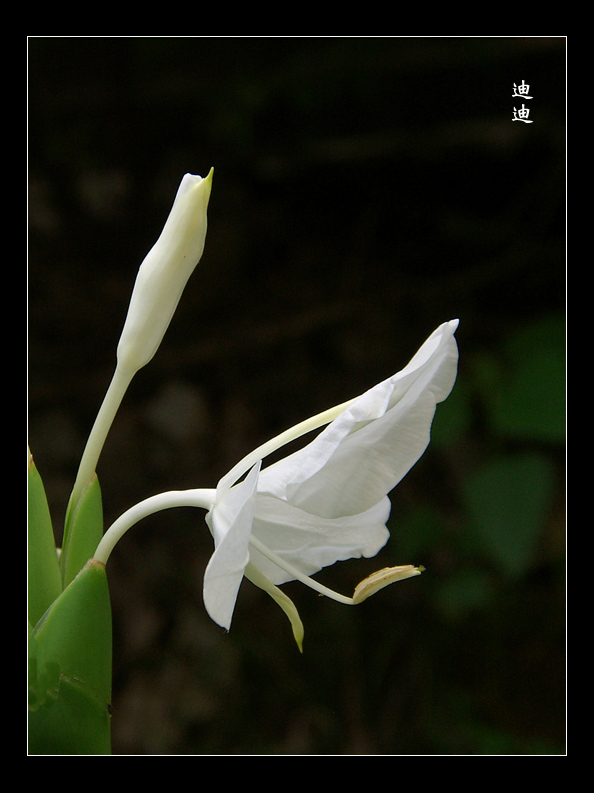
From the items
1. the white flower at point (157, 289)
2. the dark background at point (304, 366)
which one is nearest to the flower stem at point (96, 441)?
Answer: the white flower at point (157, 289)

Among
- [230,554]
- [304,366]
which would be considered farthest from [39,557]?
[304,366]

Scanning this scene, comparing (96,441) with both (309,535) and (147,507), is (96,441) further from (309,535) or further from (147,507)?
(309,535)

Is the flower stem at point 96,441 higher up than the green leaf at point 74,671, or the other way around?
the flower stem at point 96,441

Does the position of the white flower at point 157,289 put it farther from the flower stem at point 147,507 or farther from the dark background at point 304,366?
the dark background at point 304,366

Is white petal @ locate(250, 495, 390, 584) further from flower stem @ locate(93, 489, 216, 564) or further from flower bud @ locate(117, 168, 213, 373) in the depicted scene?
flower bud @ locate(117, 168, 213, 373)

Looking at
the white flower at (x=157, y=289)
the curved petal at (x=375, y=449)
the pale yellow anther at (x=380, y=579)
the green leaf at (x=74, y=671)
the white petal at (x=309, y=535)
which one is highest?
the white flower at (x=157, y=289)
